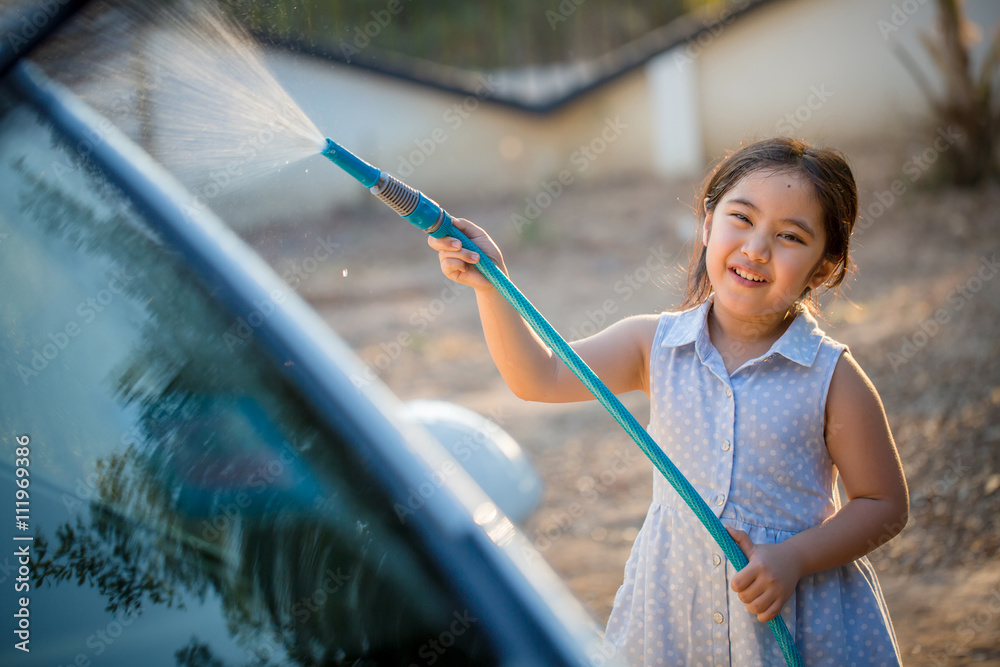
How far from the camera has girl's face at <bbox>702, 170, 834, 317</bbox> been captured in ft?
4.89

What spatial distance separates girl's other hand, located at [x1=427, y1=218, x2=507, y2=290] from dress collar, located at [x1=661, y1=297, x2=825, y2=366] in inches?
14.9

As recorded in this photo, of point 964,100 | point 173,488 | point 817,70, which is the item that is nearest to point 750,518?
point 173,488

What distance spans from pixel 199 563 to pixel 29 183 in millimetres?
712

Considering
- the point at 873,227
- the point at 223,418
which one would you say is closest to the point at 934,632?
the point at 223,418

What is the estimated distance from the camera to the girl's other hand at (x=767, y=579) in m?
1.39

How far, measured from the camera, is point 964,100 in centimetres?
788

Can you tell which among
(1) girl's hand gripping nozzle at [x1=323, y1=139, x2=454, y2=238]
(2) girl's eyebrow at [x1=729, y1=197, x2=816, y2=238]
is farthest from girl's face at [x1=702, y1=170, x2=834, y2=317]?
(1) girl's hand gripping nozzle at [x1=323, y1=139, x2=454, y2=238]

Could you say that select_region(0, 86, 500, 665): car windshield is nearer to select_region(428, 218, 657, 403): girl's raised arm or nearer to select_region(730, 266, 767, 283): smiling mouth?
select_region(428, 218, 657, 403): girl's raised arm

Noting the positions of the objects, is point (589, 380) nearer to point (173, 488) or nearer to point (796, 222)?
point (796, 222)

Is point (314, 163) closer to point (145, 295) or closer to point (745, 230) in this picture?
point (145, 295)

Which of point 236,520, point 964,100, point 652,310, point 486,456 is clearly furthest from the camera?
point 964,100

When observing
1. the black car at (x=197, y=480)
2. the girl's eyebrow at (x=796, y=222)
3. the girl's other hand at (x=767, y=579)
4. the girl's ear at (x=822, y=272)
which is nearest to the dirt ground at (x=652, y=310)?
the girl's ear at (x=822, y=272)

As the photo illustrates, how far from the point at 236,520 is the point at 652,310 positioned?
20.3 feet

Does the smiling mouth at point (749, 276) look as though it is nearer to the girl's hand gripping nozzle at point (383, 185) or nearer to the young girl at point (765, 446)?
the young girl at point (765, 446)
